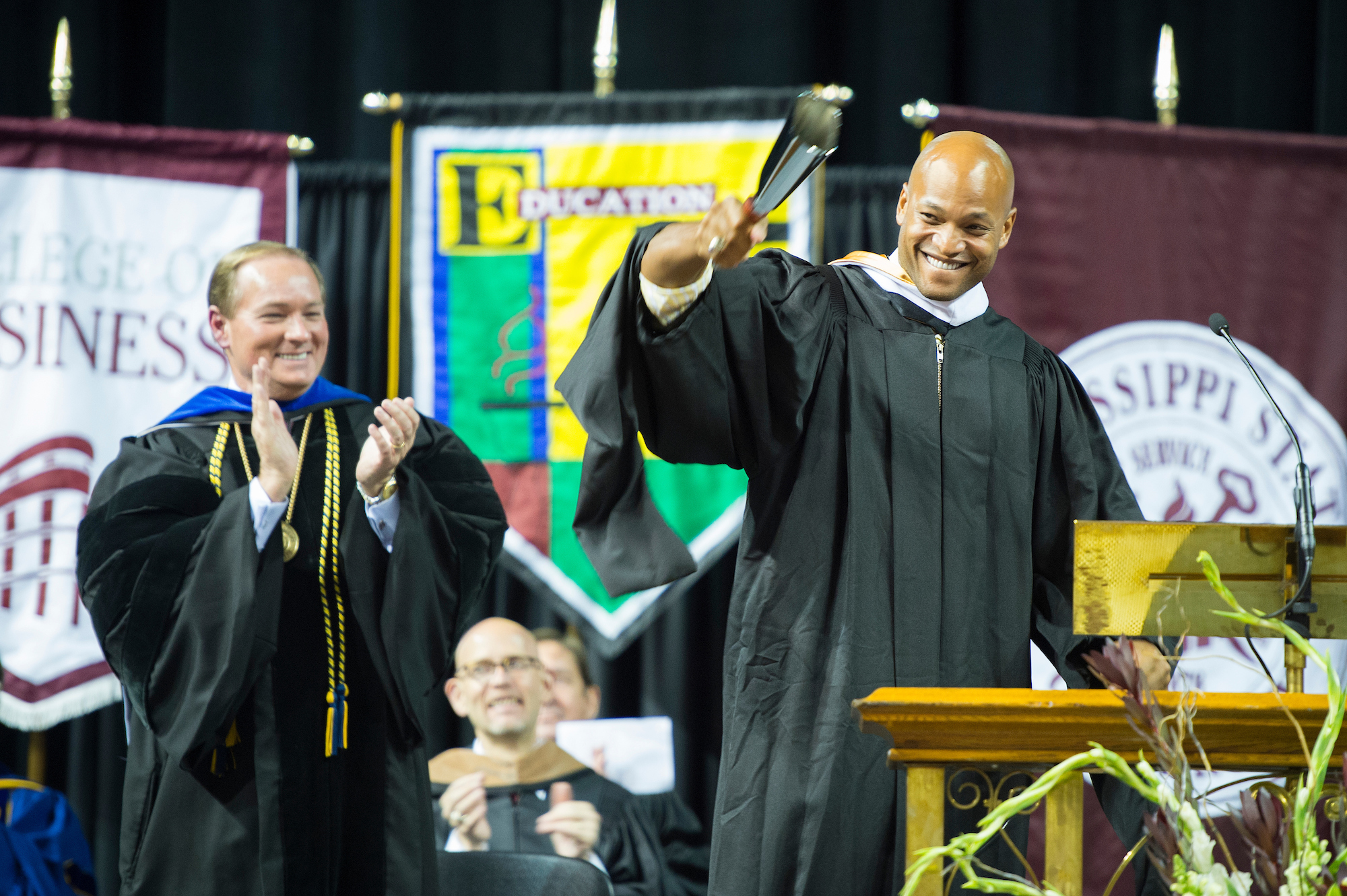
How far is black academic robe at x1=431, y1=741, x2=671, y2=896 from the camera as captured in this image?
4.26m

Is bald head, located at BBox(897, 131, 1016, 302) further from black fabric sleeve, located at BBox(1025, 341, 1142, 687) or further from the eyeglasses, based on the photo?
the eyeglasses

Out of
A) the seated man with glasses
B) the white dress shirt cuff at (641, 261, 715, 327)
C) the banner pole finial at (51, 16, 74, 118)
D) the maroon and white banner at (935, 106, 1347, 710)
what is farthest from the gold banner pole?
the white dress shirt cuff at (641, 261, 715, 327)

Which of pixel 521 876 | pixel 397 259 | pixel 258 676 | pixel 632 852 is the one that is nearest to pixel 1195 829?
pixel 521 876

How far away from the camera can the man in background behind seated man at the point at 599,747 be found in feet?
14.4

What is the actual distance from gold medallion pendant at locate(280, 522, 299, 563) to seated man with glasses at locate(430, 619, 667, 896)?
141 cm

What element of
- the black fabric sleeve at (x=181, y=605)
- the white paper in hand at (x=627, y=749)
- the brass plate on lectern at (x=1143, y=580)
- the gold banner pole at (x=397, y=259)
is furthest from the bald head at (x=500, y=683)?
the brass plate on lectern at (x=1143, y=580)

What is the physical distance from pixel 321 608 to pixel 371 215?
83.9 inches

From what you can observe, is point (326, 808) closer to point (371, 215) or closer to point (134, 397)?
point (134, 397)

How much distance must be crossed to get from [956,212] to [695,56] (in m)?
3.10

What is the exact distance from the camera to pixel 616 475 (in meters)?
2.06

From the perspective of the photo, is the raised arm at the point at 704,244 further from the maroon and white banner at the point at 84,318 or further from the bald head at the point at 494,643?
the maroon and white banner at the point at 84,318

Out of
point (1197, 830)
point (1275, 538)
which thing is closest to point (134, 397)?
point (1275, 538)

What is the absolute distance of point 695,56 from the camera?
516 centimetres

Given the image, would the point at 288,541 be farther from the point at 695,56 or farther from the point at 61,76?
the point at 695,56
